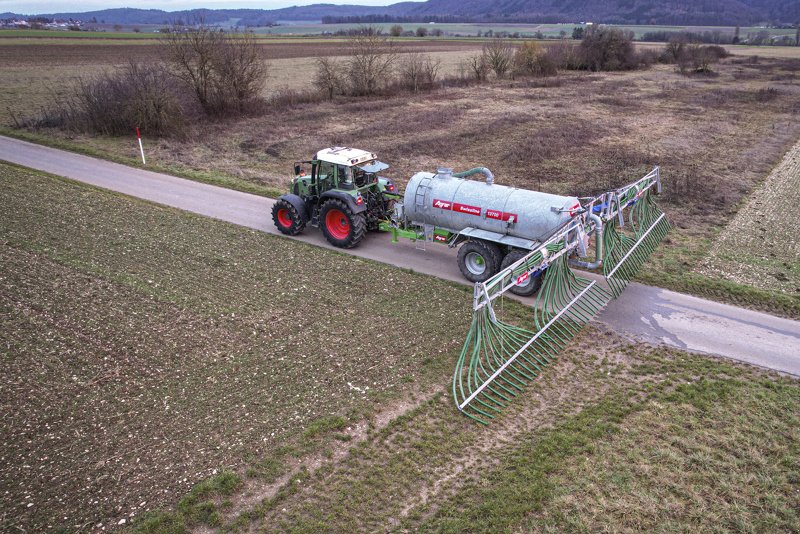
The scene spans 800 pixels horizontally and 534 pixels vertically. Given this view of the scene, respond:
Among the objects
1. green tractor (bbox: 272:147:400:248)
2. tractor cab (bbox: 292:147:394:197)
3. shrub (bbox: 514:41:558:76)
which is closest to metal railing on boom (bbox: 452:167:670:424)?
green tractor (bbox: 272:147:400:248)

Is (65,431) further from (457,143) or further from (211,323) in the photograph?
(457,143)

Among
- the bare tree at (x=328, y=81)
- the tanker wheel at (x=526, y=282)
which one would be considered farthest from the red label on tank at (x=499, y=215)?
the bare tree at (x=328, y=81)

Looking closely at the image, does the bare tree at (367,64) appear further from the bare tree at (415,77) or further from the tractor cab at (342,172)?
the tractor cab at (342,172)

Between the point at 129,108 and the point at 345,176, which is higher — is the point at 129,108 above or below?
above

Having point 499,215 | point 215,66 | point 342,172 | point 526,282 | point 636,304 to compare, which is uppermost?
point 215,66

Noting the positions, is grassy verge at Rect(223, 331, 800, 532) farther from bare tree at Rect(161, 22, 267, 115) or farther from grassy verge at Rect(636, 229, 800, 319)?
bare tree at Rect(161, 22, 267, 115)

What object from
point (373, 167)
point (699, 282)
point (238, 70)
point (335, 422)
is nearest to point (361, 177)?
point (373, 167)

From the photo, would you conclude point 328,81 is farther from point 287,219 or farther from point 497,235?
point 497,235
